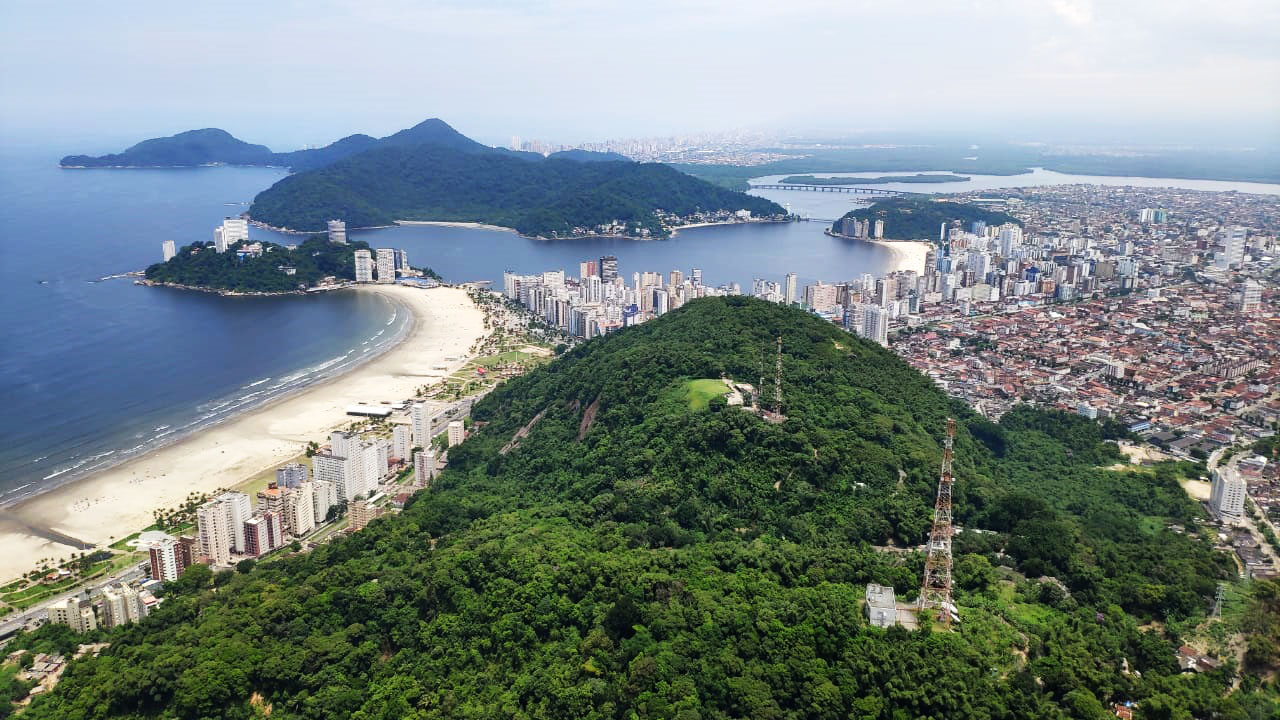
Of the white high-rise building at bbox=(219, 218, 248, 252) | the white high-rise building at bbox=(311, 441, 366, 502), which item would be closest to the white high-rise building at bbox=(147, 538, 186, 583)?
the white high-rise building at bbox=(311, 441, 366, 502)

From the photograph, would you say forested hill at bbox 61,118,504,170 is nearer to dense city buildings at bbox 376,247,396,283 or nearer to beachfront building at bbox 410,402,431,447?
dense city buildings at bbox 376,247,396,283

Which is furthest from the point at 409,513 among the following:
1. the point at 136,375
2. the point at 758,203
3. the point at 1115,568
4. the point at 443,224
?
the point at 758,203

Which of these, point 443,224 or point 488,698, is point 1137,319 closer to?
point 488,698

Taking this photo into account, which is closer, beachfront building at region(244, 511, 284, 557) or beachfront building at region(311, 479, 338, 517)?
beachfront building at region(244, 511, 284, 557)

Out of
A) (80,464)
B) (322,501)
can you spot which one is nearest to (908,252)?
(322,501)

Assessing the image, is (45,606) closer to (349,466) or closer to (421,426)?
(349,466)

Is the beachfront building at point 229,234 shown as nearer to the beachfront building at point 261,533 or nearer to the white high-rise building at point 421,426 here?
the white high-rise building at point 421,426
